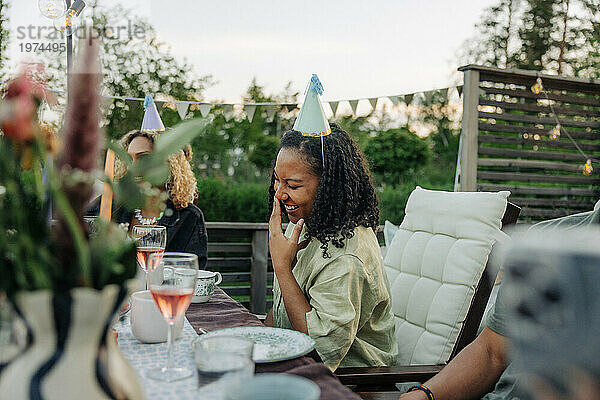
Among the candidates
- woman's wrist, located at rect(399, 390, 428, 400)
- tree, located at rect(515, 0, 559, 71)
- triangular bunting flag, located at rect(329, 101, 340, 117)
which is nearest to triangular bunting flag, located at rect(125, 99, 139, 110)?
triangular bunting flag, located at rect(329, 101, 340, 117)

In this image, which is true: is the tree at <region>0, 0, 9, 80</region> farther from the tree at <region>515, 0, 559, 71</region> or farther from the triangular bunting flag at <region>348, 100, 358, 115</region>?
the tree at <region>515, 0, 559, 71</region>

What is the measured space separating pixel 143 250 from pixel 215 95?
7095mm

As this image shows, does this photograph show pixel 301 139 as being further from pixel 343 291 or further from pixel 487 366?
pixel 487 366

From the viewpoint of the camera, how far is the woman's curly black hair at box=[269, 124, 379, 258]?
1687 millimetres

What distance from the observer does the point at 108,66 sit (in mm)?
7145

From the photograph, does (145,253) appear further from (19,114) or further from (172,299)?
(19,114)

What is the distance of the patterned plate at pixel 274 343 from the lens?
1.10m

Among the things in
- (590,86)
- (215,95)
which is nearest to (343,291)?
(590,86)

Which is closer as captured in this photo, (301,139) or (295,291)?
(295,291)

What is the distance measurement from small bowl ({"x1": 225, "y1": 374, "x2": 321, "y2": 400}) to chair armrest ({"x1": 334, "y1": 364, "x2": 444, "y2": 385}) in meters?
0.73

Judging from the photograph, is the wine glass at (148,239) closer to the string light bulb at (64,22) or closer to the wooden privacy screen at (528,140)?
the string light bulb at (64,22)

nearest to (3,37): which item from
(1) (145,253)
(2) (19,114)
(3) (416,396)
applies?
(1) (145,253)

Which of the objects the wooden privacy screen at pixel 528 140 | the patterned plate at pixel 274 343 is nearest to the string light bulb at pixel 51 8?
the patterned plate at pixel 274 343

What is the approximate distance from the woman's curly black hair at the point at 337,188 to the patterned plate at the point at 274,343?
0.41 m
